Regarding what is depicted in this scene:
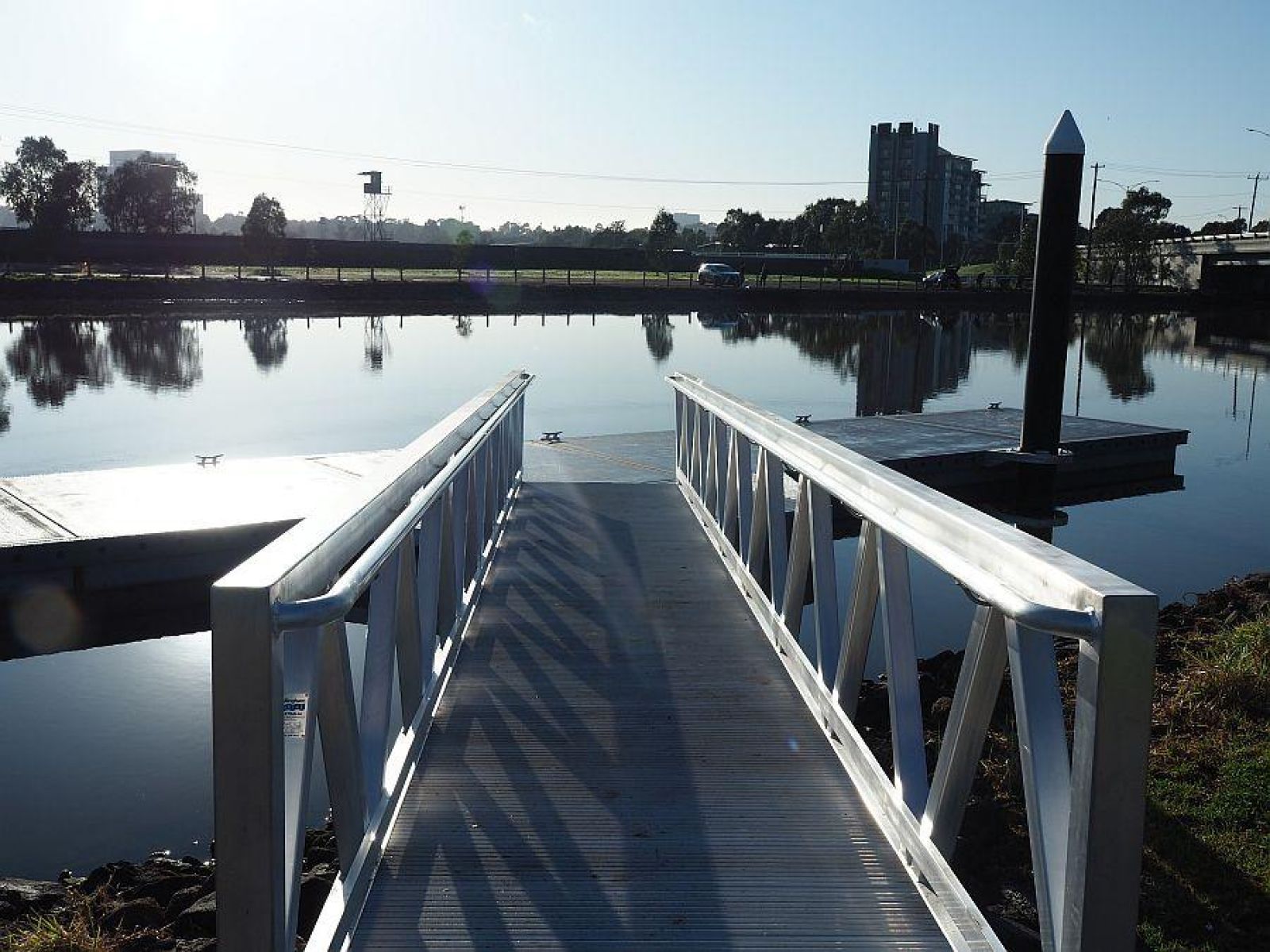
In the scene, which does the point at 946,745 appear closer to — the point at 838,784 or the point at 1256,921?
the point at 838,784

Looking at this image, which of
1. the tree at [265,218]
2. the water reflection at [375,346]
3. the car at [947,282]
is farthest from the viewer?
the tree at [265,218]

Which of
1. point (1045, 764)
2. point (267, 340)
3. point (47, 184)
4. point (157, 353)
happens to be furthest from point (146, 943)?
point (47, 184)

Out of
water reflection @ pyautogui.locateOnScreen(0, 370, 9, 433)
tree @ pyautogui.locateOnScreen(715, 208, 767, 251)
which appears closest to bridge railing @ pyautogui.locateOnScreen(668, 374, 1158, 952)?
water reflection @ pyautogui.locateOnScreen(0, 370, 9, 433)

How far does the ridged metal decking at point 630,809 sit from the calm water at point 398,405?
2.71 m

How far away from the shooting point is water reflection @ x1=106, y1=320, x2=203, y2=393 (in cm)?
2836

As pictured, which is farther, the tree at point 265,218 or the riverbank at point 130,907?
the tree at point 265,218

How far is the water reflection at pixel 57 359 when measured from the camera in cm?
2519

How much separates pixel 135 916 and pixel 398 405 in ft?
71.8

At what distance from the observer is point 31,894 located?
Result: 515cm

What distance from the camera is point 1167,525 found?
49.8ft

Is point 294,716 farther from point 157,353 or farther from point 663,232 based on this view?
point 663,232

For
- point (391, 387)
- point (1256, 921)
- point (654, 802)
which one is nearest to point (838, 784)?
point (654, 802)

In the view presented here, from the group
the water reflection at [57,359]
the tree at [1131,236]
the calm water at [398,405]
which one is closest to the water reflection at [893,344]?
the calm water at [398,405]

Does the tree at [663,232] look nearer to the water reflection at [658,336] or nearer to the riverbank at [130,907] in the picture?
the water reflection at [658,336]
